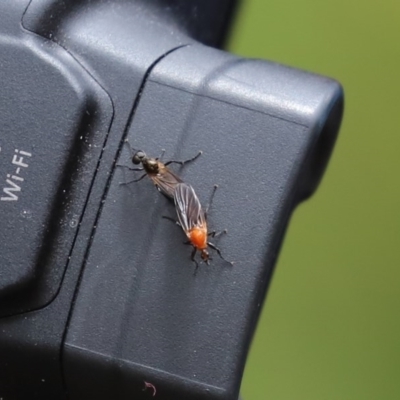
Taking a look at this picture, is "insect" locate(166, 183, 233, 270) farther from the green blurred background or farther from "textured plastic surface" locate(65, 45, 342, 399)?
the green blurred background

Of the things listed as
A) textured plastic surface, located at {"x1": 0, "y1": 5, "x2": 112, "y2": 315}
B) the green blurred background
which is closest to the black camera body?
textured plastic surface, located at {"x1": 0, "y1": 5, "x2": 112, "y2": 315}

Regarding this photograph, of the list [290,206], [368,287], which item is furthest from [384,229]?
[290,206]

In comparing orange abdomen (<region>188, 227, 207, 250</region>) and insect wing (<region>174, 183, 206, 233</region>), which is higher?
insect wing (<region>174, 183, 206, 233</region>)

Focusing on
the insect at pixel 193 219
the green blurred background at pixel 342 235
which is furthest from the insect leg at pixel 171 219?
the green blurred background at pixel 342 235

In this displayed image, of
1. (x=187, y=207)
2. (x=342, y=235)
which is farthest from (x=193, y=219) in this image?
(x=342, y=235)

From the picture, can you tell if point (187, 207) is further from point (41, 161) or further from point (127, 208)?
point (41, 161)

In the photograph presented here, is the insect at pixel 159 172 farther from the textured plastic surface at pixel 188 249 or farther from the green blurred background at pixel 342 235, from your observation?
the green blurred background at pixel 342 235
